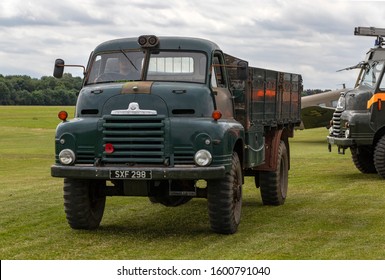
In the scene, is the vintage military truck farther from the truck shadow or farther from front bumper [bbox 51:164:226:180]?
the truck shadow

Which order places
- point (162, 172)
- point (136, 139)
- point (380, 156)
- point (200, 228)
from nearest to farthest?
point (162, 172), point (136, 139), point (200, 228), point (380, 156)

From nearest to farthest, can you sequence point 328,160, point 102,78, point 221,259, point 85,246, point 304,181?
point 221,259 → point 85,246 → point 102,78 → point 304,181 → point 328,160

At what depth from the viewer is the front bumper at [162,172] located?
34.5ft

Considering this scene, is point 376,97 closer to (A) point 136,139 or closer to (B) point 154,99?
(B) point 154,99

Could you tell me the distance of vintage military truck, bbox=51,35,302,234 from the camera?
1074 cm

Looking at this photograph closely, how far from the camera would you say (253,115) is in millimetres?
13117

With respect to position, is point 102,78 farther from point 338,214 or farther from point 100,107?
point 338,214

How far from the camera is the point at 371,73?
20594 mm

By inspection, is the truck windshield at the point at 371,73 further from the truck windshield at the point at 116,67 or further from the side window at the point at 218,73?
the truck windshield at the point at 116,67

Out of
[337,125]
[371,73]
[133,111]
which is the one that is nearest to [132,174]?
[133,111]

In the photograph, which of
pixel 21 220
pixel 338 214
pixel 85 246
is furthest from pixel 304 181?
pixel 85 246

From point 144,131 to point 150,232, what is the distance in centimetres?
155

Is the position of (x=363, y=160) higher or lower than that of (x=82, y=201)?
lower

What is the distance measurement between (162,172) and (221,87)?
2025 mm
